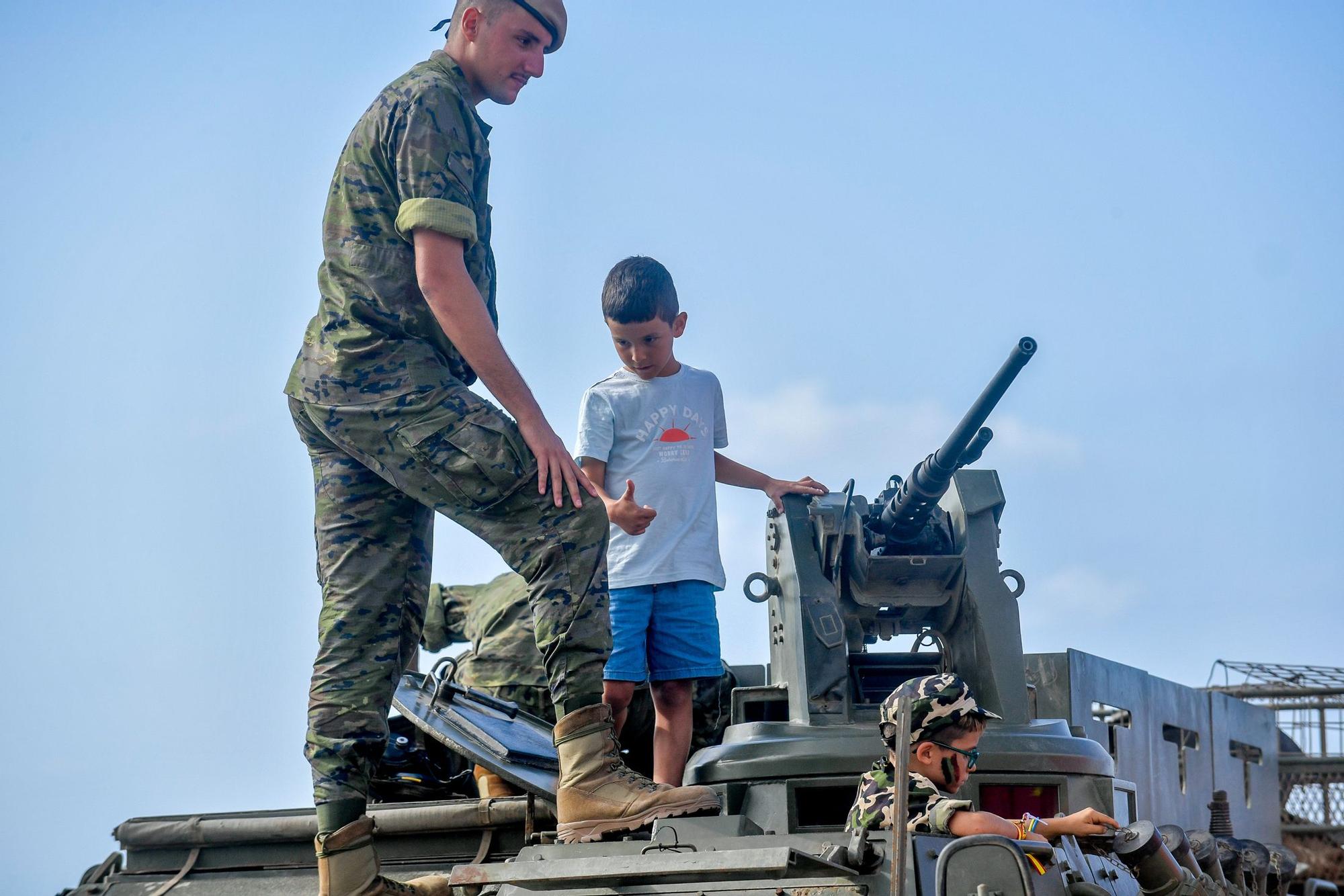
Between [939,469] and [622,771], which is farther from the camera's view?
[939,469]

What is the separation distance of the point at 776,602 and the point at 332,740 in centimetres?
226

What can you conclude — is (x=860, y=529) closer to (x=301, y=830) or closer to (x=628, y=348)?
(x=628, y=348)

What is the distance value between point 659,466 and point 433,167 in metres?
1.77

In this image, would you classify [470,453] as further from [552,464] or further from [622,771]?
[622,771]

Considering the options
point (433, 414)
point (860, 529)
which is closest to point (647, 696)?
point (860, 529)

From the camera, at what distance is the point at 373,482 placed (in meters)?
5.01

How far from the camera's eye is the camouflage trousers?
187 inches

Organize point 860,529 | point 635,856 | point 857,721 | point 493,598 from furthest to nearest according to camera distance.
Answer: point 493,598
point 860,529
point 857,721
point 635,856

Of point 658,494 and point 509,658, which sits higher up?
point 658,494

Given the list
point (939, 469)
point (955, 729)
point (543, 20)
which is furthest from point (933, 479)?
point (543, 20)

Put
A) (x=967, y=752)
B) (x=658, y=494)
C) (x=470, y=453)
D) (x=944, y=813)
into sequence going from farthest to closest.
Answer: (x=658, y=494) → (x=967, y=752) → (x=470, y=453) → (x=944, y=813)

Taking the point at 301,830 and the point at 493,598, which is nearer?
the point at 301,830

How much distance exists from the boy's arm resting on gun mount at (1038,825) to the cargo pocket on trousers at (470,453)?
1.54 meters

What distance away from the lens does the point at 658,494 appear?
20.4 ft
